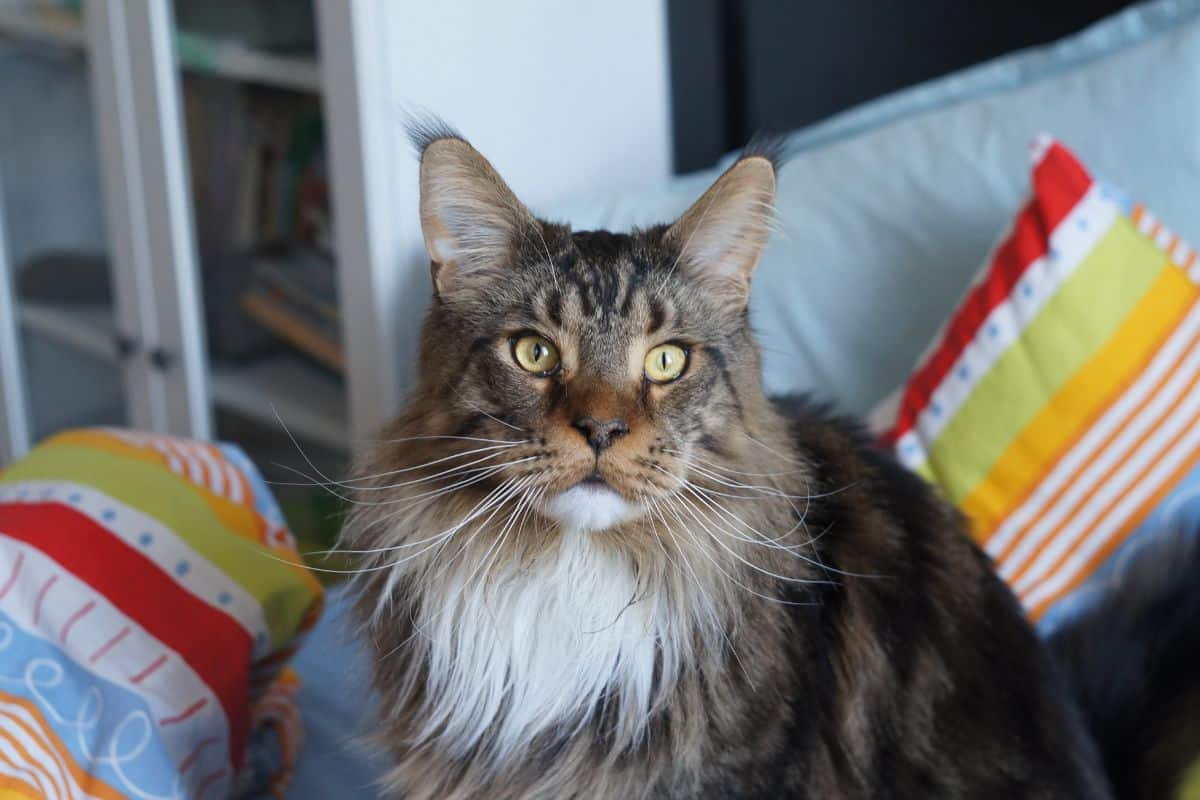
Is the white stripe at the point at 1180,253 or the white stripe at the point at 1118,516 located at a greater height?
the white stripe at the point at 1180,253

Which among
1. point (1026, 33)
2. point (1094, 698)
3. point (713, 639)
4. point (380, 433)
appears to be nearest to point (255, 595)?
point (380, 433)

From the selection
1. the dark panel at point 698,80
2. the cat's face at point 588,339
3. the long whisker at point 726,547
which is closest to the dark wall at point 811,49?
the dark panel at point 698,80

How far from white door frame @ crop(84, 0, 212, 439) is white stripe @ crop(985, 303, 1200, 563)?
5.08 feet

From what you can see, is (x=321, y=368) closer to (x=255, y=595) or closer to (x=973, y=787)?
(x=255, y=595)

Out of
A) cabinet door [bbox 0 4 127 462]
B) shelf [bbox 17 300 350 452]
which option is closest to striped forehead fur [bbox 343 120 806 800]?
shelf [bbox 17 300 350 452]

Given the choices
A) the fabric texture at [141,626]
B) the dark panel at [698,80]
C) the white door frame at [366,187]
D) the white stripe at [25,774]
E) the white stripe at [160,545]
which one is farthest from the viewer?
the dark panel at [698,80]

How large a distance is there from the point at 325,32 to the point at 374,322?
45 cm

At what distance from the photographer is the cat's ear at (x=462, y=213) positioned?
1.03 m

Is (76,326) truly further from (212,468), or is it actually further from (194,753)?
(194,753)

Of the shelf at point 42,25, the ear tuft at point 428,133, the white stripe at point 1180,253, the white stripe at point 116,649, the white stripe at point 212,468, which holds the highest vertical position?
the shelf at point 42,25

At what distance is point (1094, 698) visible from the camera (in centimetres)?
130

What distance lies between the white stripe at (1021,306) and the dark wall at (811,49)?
67 centimetres

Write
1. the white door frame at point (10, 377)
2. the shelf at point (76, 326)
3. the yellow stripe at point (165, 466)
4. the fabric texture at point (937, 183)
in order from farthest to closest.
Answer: the white door frame at point (10, 377), the shelf at point (76, 326), the fabric texture at point (937, 183), the yellow stripe at point (165, 466)

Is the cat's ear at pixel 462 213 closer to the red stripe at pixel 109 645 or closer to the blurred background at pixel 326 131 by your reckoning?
the red stripe at pixel 109 645
